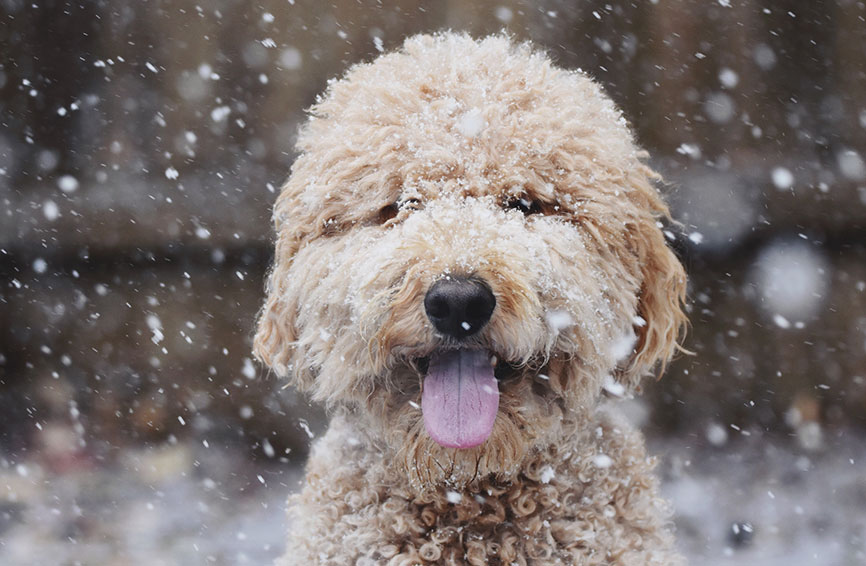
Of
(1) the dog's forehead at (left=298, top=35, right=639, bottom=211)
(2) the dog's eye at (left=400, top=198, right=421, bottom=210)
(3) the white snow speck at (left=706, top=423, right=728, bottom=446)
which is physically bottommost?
(3) the white snow speck at (left=706, top=423, right=728, bottom=446)

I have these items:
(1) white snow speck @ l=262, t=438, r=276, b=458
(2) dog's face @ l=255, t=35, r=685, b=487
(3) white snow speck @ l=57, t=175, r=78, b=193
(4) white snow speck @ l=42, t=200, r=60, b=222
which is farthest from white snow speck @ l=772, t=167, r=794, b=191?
(4) white snow speck @ l=42, t=200, r=60, b=222

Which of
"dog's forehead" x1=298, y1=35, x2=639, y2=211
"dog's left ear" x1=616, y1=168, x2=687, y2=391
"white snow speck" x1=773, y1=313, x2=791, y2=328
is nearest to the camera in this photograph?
"dog's forehead" x1=298, y1=35, x2=639, y2=211

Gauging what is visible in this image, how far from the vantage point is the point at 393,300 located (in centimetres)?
188

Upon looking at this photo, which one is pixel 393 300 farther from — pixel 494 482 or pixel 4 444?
pixel 4 444

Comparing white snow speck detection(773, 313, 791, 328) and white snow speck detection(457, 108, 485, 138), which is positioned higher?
white snow speck detection(457, 108, 485, 138)

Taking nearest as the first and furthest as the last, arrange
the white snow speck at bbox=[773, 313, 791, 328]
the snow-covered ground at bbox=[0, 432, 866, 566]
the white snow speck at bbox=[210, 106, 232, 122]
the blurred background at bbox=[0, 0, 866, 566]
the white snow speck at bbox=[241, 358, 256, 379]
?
the snow-covered ground at bbox=[0, 432, 866, 566]
the blurred background at bbox=[0, 0, 866, 566]
the white snow speck at bbox=[773, 313, 791, 328]
the white snow speck at bbox=[210, 106, 232, 122]
the white snow speck at bbox=[241, 358, 256, 379]

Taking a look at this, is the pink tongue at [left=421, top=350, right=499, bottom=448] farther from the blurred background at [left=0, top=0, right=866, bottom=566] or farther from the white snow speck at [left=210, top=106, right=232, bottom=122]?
the white snow speck at [left=210, top=106, right=232, bottom=122]

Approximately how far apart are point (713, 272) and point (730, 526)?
1529 millimetres

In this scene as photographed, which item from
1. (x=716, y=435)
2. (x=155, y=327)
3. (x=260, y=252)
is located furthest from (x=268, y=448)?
(x=716, y=435)

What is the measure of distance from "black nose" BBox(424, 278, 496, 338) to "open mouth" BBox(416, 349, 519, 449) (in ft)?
0.55

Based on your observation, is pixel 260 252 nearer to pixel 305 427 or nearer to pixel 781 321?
pixel 305 427

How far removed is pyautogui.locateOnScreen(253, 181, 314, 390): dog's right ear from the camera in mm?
2391

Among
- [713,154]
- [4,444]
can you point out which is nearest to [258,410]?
[4,444]

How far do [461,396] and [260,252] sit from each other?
11.2ft
